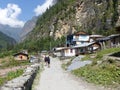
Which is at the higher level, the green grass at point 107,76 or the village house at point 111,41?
the village house at point 111,41

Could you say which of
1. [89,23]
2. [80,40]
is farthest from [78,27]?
[80,40]

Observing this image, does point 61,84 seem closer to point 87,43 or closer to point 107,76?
point 107,76

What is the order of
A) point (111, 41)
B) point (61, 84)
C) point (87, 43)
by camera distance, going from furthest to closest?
1. point (87, 43)
2. point (111, 41)
3. point (61, 84)

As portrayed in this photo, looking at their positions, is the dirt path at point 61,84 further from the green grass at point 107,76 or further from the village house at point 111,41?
the village house at point 111,41

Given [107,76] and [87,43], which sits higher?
[87,43]

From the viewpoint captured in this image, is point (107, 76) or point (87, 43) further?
point (87, 43)

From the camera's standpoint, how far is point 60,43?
585 ft

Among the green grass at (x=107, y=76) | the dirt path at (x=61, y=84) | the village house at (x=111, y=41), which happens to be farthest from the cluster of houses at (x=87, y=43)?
the dirt path at (x=61, y=84)

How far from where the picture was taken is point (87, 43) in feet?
365

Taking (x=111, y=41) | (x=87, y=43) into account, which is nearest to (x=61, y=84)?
(x=111, y=41)

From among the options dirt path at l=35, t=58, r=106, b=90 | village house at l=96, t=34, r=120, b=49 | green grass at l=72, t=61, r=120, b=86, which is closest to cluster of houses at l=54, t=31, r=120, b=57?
village house at l=96, t=34, r=120, b=49

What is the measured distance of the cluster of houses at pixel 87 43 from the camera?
8284 cm

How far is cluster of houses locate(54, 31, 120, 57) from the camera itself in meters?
82.8

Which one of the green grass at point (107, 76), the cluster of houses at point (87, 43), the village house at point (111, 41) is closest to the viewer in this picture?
the green grass at point (107, 76)
